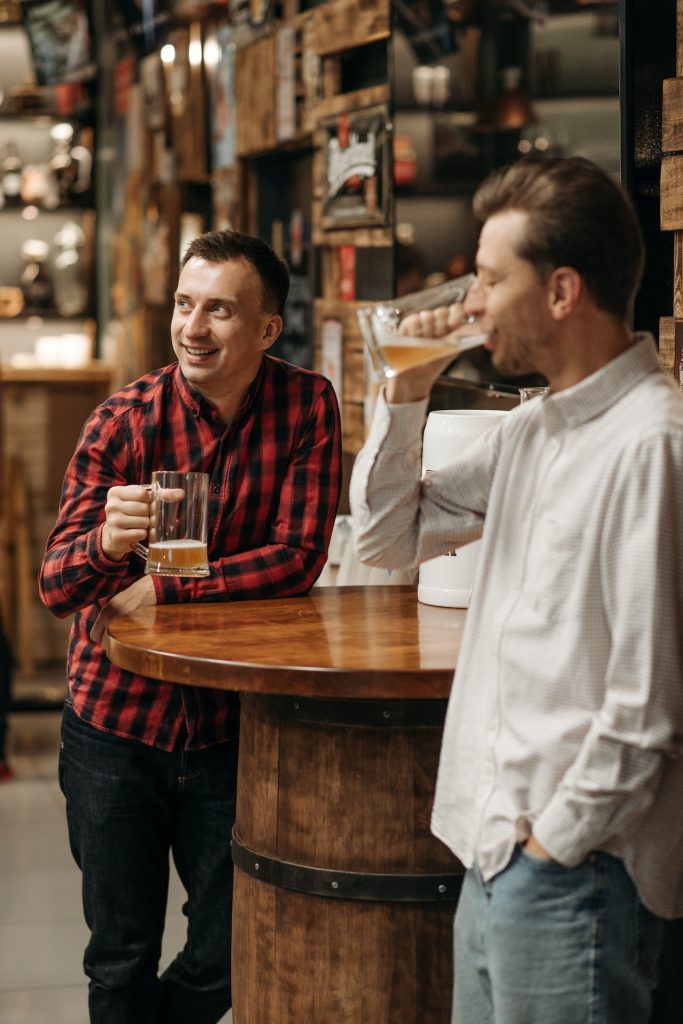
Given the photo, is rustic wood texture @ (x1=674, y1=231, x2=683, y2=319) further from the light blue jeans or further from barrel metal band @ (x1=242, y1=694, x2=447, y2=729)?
the light blue jeans

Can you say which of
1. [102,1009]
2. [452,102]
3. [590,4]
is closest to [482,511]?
[102,1009]

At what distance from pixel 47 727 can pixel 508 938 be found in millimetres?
5040

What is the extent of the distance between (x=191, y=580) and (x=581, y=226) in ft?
3.63

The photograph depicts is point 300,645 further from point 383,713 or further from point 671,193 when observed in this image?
point 671,193

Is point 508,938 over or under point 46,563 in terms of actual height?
under

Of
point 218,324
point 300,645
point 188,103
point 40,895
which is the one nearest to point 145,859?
point 300,645

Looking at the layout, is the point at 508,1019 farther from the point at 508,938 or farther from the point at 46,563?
the point at 46,563

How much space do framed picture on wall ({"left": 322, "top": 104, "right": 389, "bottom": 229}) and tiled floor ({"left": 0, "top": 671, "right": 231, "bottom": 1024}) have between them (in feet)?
6.92

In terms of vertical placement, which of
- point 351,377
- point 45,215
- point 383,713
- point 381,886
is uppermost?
point 45,215

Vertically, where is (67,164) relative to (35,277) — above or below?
above

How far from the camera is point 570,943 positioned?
1.63 metres

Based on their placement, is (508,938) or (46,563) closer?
(508,938)

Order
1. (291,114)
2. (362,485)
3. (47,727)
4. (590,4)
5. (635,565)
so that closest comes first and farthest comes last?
(635,565)
(362,485)
(590,4)
(291,114)
(47,727)

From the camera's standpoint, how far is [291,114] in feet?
16.7
